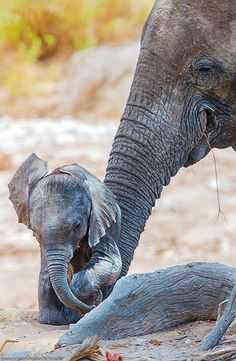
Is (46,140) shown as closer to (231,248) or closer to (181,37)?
(231,248)

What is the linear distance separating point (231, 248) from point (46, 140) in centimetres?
381

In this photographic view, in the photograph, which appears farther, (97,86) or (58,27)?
(58,27)

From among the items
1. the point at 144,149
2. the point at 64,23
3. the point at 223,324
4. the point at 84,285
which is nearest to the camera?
the point at 223,324

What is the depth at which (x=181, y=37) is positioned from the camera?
15.7 feet

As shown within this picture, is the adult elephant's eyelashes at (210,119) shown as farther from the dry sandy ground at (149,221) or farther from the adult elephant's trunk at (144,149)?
the dry sandy ground at (149,221)

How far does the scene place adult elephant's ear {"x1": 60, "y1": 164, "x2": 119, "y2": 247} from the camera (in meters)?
4.50

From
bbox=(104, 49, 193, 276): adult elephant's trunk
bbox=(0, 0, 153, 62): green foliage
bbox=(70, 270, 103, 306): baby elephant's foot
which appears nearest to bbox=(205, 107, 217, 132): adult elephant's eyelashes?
bbox=(104, 49, 193, 276): adult elephant's trunk

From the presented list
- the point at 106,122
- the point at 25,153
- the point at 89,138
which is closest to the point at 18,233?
the point at 25,153

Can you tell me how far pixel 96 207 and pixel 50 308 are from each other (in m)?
0.42

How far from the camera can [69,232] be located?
14.4ft

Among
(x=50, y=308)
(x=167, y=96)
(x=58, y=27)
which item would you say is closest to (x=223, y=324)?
(x=50, y=308)

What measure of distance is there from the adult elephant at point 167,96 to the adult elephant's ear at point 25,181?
0.33 meters

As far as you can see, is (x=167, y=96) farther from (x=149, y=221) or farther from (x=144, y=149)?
(x=149, y=221)

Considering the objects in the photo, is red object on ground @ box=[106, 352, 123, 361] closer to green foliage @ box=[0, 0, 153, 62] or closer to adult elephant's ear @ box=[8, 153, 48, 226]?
adult elephant's ear @ box=[8, 153, 48, 226]
